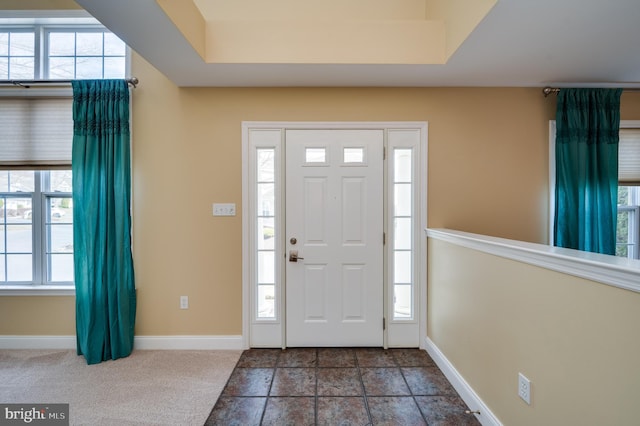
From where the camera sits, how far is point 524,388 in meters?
1.42

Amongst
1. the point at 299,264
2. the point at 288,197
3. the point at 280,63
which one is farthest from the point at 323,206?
the point at 280,63

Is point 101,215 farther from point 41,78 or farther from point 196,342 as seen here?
point 41,78

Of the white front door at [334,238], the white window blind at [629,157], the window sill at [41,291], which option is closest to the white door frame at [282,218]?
the white front door at [334,238]

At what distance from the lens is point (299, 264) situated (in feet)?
8.69

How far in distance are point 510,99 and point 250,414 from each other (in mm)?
3285

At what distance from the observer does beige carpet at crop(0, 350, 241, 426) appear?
1.85 metres

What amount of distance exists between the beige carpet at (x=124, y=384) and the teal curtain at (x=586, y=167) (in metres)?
3.10

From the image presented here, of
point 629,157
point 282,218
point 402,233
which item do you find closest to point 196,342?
point 282,218

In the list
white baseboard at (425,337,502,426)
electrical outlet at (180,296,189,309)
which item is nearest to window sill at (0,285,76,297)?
electrical outlet at (180,296,189,309)

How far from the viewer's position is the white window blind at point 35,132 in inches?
102

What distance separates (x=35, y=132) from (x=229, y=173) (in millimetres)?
1787

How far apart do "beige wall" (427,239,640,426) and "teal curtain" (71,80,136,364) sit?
2740 mm

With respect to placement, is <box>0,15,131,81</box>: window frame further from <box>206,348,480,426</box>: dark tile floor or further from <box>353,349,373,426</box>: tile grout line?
<box>353,349,373,426</box>: tile grout line

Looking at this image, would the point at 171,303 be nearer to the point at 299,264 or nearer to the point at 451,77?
the point at 299,264
